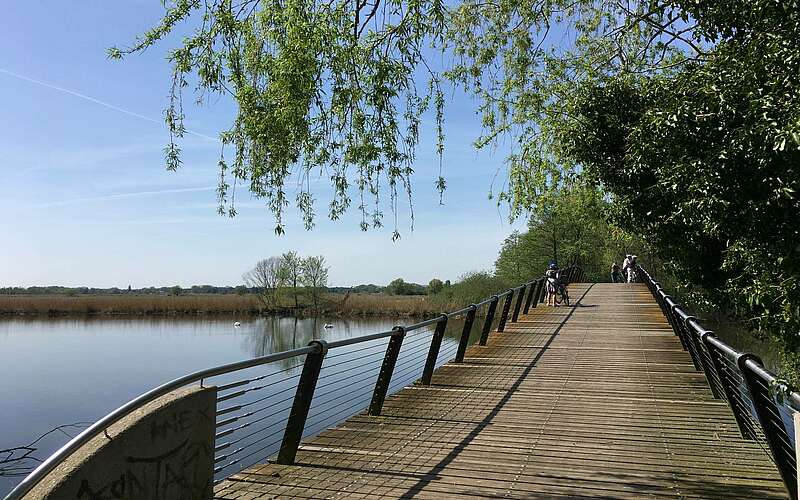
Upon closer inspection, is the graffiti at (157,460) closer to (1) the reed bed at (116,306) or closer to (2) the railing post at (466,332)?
(2) the railing post at (466,332)

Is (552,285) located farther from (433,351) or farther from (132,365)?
(132,365)

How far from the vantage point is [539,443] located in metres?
5.88

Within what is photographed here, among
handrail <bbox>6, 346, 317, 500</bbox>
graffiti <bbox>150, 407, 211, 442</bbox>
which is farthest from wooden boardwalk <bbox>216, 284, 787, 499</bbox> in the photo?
handrail <bbox>6, 346, 317, 500</bbox>

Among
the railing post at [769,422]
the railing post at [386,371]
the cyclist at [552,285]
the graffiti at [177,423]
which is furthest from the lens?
the cyclist at [552,285]

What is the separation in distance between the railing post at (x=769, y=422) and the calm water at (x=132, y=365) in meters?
3.11

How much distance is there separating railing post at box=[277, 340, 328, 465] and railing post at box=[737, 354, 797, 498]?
123 inches

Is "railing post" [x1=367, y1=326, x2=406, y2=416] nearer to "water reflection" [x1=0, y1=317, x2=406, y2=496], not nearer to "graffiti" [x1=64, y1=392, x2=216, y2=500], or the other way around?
"graffiti" [x1=64, y1=392, x2=216, y2=500]

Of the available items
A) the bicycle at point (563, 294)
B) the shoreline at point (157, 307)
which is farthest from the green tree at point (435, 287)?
the bicycle at point (563, 294)

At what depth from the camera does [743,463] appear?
205 inches

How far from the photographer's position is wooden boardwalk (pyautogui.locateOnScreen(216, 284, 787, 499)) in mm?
4633

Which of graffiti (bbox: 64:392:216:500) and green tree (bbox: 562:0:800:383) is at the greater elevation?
green tree (bbox: 562:0:800:383)

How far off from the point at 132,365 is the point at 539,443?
2412cm

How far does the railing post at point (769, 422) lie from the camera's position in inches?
174

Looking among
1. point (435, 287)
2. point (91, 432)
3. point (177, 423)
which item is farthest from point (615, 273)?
point (91, 432)
